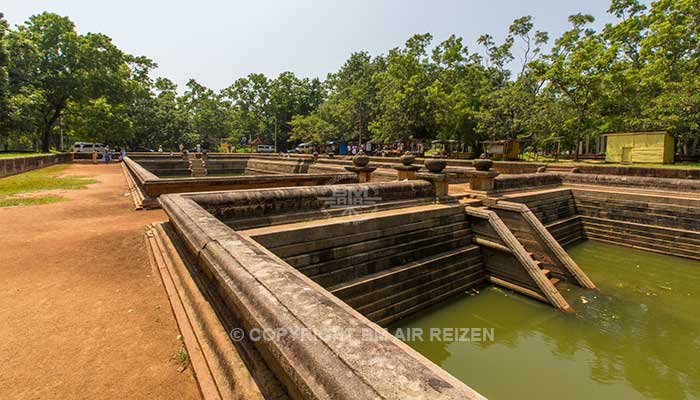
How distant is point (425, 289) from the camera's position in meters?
6.28

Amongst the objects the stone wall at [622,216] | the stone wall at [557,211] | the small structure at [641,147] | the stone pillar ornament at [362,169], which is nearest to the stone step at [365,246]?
the stone wall at [557,211]

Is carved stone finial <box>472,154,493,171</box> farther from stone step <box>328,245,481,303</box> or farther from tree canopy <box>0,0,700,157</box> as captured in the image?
tree canopy <box>0,0,700,157</box>

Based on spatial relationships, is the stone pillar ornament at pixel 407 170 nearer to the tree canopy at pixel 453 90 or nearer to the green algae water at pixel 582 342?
the green algae water at pixel 582 342

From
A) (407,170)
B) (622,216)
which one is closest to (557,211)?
(622,216)

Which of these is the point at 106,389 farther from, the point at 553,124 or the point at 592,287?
the point at 553,124

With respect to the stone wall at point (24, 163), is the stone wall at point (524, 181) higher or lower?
lower

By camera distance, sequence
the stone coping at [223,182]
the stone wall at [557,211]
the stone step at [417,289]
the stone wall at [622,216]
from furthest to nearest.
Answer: the stone wall at [557,211] < the stone wall at [622,216] < the stone coping at [223,182] < the stone step at [417,289]

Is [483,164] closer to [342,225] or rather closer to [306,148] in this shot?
[342,225]

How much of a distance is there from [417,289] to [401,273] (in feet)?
1.70

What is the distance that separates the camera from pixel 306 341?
1552mm

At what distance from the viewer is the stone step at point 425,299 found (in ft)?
18.5

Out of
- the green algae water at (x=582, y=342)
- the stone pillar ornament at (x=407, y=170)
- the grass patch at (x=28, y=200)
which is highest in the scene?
the stone pillar ornament at (x=407, y=170)

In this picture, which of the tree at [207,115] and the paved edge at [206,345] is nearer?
the paved edge at [206,345]

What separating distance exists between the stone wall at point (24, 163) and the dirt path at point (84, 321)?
12.3 m
